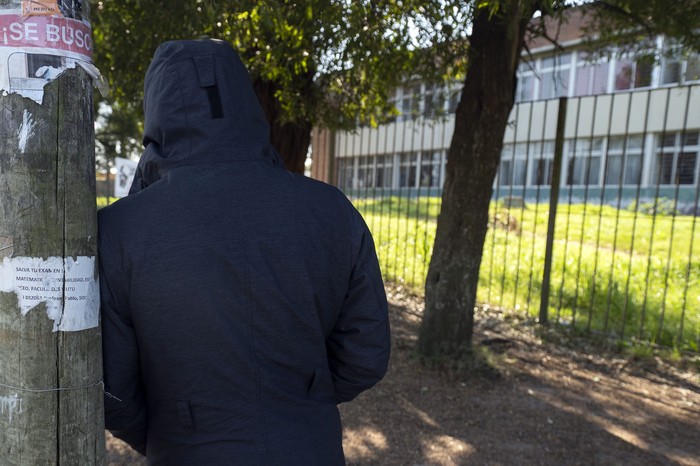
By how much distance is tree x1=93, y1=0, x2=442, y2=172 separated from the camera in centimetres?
342

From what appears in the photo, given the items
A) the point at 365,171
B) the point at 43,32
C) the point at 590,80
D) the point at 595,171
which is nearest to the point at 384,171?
the point at 365,171

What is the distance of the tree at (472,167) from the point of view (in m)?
4.45

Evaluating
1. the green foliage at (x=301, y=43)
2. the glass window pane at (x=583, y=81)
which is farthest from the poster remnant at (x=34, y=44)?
the glass window pane at (x=583, y=81)

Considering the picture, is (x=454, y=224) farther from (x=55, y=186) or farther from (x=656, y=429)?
(x=55, y=186)

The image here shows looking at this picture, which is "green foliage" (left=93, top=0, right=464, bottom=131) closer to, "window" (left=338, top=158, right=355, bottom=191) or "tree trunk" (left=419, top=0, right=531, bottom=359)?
"tree trunk" (left=419, top=0, right=531, bottom=359)

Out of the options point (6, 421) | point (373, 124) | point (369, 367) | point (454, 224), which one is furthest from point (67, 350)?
point (373, 124)

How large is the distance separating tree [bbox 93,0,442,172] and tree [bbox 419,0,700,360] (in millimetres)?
692

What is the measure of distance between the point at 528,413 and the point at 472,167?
1956mm

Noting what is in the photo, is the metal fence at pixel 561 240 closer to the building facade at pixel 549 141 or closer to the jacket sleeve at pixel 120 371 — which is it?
the building facade at pixel 549 141

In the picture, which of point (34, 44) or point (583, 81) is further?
point (583, 81)

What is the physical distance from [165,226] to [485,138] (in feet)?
11.8

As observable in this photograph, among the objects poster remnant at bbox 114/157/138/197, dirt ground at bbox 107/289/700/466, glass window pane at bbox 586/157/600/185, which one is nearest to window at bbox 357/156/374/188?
dirt ground at bbox 107/289/700/466

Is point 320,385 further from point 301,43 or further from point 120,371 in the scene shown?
point 301,43

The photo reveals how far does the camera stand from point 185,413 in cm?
143
